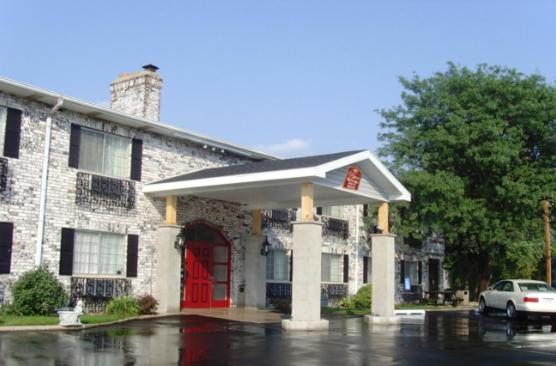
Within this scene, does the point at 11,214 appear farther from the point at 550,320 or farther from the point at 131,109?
the point at 550,320

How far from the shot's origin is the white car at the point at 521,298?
2138 centimetres

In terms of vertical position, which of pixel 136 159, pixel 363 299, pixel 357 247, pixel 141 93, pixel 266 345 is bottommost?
pixel 266 345

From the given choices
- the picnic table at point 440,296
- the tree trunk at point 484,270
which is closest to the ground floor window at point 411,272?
Answer: the picnic table at point 440,296

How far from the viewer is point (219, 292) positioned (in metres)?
23.8

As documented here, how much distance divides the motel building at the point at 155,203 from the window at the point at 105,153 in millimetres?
35

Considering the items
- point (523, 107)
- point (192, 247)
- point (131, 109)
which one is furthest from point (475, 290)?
point (131, 109)

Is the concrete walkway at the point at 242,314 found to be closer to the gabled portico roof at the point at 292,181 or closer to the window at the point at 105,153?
the gabled portico roof at the point at 292,181

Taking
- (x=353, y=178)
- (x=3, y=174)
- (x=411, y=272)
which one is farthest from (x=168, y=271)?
(x=411, y=272)

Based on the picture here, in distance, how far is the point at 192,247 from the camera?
74.5 ft

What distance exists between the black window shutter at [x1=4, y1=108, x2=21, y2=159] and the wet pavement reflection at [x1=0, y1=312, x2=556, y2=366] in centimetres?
538

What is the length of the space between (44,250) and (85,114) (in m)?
4.10

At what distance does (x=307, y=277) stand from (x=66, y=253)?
678 cm

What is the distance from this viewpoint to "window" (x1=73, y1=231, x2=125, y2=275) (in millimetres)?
18938

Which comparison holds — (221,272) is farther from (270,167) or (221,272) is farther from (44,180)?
(44,180)
